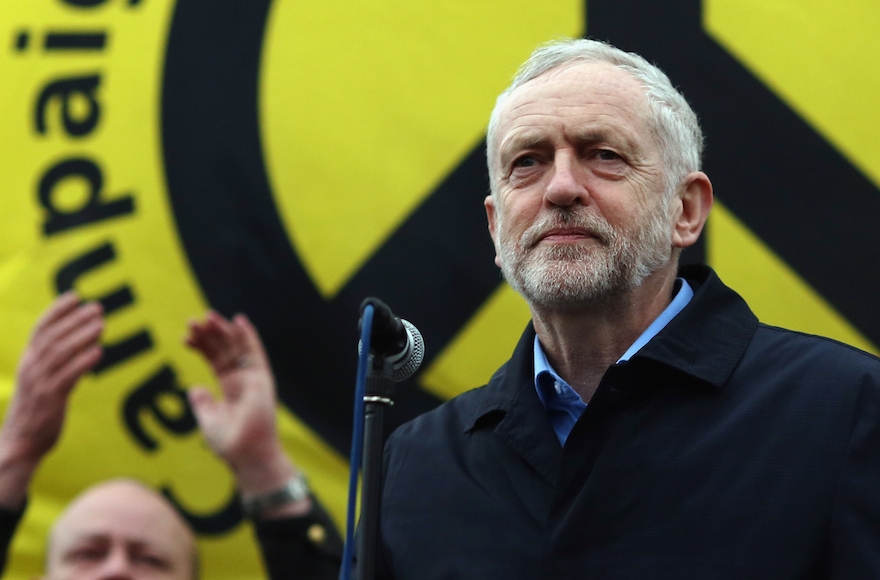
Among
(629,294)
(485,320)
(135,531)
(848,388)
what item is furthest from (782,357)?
(135,531)

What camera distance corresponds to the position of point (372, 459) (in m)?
1.38

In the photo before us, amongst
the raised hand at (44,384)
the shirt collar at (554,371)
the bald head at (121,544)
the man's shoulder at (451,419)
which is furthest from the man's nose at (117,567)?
the shirt collar at (554,371)

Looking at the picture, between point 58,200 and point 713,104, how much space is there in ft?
5.78

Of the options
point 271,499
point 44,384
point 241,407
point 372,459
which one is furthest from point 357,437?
point 44,384

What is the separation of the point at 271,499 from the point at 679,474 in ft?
4.09

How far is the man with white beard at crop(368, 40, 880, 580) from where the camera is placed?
1.49 meters

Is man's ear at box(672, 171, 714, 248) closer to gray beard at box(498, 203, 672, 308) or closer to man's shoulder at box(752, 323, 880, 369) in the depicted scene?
gray beard at box(498, 203, 672, 308)

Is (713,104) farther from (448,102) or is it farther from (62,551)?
(62,551)

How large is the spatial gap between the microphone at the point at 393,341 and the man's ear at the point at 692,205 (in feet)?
2.22

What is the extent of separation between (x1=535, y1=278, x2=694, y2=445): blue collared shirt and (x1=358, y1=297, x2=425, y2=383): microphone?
0.39 meters

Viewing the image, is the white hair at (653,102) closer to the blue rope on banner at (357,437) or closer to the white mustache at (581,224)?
the white mustache at (581,224)

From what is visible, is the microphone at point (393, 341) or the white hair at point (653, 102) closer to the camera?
the microphone at point (393, 341)

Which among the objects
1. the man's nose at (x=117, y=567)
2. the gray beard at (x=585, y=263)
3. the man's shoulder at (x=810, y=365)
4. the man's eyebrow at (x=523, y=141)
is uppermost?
the man's eyebrow at (x=523, y=141)

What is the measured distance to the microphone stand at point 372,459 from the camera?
134 cm
